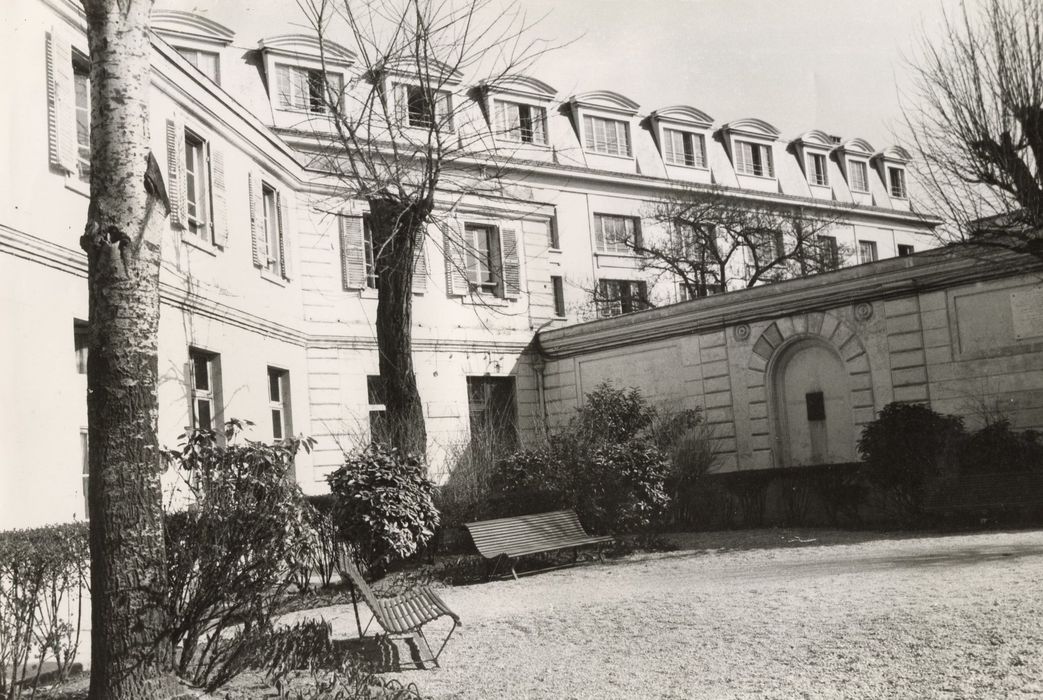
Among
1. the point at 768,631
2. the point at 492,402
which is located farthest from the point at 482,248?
the point at 768,631

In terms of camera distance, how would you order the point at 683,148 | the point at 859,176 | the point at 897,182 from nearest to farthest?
the point at 683,148, the point at 859,176, the point at 897,182

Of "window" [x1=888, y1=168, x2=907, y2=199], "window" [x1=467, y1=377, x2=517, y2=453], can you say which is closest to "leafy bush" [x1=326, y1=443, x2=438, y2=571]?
"window" [x1=467, y1=377, x2=517, y2=453]

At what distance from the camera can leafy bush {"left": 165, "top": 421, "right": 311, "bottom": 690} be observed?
574cm

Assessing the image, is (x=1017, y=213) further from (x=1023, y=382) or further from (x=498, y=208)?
(x=498, y=208)

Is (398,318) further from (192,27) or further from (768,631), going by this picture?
(192,27)

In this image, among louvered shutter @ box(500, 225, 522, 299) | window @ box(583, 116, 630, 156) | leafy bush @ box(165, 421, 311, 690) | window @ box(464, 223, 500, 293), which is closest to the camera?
leafy bush @ box(165, 421, 311, 690)

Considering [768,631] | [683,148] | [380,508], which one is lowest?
[768,631]

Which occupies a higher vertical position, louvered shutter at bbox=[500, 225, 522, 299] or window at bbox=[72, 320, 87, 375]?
louvered shutter at bbox=[500, 225, 522, 299]

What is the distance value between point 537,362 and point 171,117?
12.2 metres

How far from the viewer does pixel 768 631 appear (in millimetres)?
7336

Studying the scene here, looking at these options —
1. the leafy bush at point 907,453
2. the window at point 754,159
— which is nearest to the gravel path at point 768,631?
the leafy bush at point 907,453

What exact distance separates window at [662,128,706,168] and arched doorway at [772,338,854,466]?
1645 cm

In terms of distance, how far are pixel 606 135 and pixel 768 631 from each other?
28872 mm

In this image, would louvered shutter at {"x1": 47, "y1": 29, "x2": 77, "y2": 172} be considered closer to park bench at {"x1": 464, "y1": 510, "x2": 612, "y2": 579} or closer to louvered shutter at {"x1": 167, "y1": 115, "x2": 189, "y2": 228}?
louvered shutter at {"x1": 167, "y1": 115, "x2": 189, "y2": 228}
